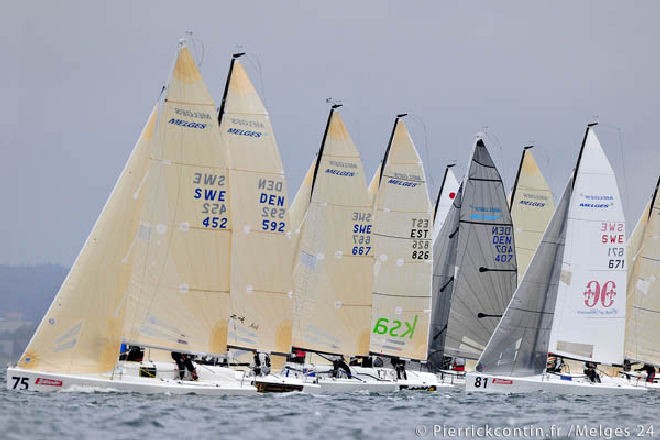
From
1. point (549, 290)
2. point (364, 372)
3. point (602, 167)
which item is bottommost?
point (364, 372)

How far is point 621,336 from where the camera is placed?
148ft

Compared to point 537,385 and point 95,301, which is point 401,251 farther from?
point 95,301

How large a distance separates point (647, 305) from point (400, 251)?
8535 millimetres

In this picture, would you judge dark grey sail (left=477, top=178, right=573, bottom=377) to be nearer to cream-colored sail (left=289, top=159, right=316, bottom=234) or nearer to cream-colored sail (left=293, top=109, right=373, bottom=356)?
cream-colored sail (left=293, top=109, right=373, bottom=356)

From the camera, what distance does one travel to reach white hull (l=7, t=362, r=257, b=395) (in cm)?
3347

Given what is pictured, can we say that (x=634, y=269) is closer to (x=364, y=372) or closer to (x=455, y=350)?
(x=455, y=350)

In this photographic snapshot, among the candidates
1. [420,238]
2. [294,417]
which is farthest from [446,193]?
[294,417]

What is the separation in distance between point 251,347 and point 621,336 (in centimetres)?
1174

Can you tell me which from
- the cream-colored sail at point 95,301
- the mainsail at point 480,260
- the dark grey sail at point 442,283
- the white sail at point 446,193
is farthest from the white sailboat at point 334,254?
the white sail at point 446,193

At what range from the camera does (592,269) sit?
147 ft

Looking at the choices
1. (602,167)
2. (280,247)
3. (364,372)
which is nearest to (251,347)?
(280,247)

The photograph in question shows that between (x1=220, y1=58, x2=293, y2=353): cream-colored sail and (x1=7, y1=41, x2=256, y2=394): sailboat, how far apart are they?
134 inches

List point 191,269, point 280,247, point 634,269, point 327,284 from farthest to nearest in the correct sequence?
point 634,269
point 327,284
point 280,247
point 191,269

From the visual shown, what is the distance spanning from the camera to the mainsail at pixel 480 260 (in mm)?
50750
